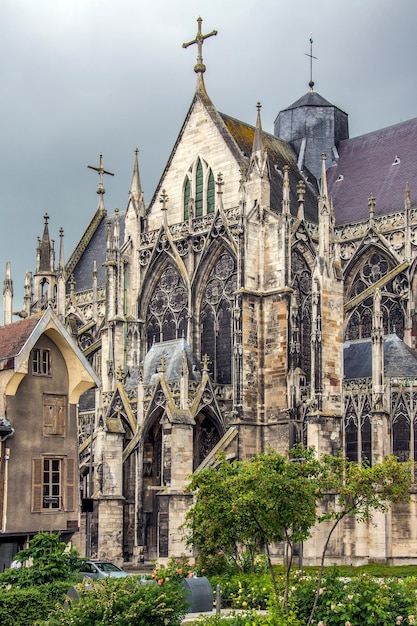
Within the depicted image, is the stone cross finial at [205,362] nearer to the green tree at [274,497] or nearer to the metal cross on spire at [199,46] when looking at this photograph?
the metal cross on spire at [199,46]

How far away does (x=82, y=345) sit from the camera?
2532 inches

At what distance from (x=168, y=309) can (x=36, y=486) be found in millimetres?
26849

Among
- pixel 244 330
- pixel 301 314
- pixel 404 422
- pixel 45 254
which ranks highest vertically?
pixel 45 254

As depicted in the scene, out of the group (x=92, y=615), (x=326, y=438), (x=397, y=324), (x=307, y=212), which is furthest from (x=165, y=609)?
(x=307, y=212)

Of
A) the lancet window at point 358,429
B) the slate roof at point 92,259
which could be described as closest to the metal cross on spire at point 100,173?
the slate roof at point 92,259

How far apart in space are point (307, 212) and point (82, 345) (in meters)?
16.0

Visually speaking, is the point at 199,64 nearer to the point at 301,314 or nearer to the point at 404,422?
the point at 301,314

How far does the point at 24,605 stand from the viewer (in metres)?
23.7

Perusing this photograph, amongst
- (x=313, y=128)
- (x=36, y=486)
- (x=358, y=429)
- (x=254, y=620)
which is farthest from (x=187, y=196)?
(x=254, y=620)

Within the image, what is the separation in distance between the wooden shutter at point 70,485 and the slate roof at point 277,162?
2534cm

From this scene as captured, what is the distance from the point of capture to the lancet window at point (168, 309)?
55812 millimetres

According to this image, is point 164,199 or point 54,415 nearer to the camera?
point 54,415

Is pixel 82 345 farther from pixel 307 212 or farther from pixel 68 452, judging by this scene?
pixel 68 452

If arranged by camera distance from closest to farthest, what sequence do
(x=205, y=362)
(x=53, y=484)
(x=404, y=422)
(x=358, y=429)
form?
(x=53, y=484) < (x=404, y=422) < (x=358, y=429) < (x=205, y=362)
